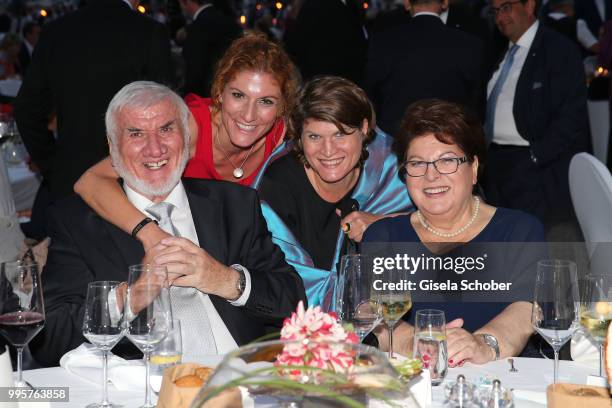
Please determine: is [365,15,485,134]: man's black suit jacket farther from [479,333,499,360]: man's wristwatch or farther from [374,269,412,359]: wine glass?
[374,269,412,359]: wine glass

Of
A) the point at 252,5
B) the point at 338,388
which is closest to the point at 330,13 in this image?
the point at 338,388

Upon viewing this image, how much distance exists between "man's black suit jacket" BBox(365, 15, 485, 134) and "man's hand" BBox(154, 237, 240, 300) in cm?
272

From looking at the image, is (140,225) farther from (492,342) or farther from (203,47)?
(203,47)

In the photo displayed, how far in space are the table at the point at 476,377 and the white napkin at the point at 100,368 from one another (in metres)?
0.02

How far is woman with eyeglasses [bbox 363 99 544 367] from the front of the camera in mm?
2730

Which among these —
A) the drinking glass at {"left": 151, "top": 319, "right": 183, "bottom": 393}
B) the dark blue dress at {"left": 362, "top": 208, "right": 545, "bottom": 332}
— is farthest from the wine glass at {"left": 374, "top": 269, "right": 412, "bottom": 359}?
the dark blue dress at {"left": 362, "top": 208, "right": 545, "bottom": 332}

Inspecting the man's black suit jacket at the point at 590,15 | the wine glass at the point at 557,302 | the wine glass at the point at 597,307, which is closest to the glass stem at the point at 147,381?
the wine glass at the point at 557,302

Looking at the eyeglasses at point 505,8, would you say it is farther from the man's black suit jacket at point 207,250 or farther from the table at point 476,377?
the table at point 476,377

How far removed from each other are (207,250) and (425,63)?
2.56 metres

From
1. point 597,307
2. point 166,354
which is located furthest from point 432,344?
point 166,354

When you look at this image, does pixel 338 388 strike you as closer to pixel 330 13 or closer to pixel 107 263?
pixel 107 263

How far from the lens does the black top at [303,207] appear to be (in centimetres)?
320

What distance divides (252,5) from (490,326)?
1137cm

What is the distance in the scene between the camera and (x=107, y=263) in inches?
102
